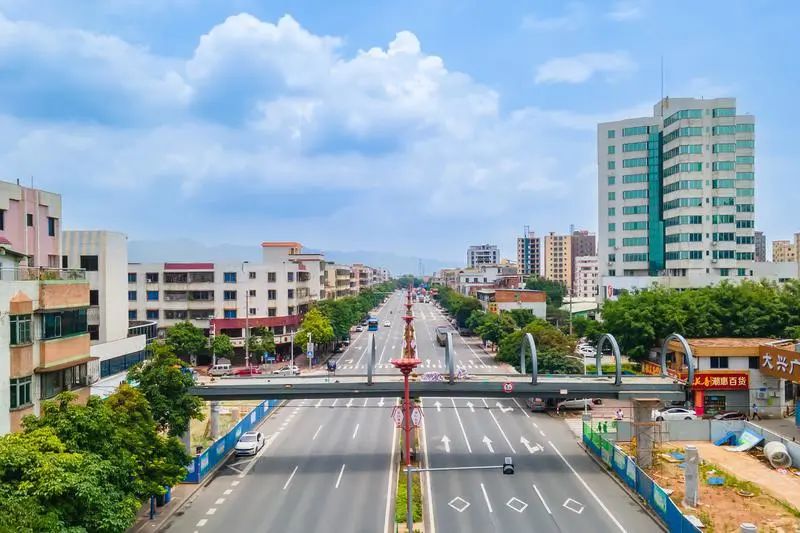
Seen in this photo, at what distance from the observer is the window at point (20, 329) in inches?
931

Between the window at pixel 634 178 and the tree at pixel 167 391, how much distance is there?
262 ft

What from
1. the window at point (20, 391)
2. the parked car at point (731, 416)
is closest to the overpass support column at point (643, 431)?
the parked car at point (731, 416)

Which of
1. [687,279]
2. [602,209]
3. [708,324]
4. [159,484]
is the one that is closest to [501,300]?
[602,209]

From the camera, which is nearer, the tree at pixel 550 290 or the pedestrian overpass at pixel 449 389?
the pedestrian overpass at pixel 449 389

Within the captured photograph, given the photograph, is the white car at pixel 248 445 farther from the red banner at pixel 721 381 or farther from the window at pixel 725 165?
the window at pixel 725 165

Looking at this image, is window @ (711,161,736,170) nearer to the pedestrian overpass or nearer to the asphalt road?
the asphalt road

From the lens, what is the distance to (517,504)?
27703 mm

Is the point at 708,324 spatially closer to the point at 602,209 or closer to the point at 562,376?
the point at 562,376

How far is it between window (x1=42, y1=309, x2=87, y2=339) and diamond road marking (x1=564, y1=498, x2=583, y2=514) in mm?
23254

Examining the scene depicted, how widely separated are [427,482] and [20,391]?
18.6 meters

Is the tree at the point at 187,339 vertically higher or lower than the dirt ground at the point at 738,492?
higher

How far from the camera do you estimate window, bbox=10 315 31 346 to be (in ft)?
77.6

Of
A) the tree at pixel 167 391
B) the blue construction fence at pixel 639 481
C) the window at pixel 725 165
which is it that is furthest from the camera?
the window at pixel 725 165

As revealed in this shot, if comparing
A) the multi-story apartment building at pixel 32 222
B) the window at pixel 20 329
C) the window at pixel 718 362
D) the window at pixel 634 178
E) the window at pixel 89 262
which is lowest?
the window at pixel 718 362
